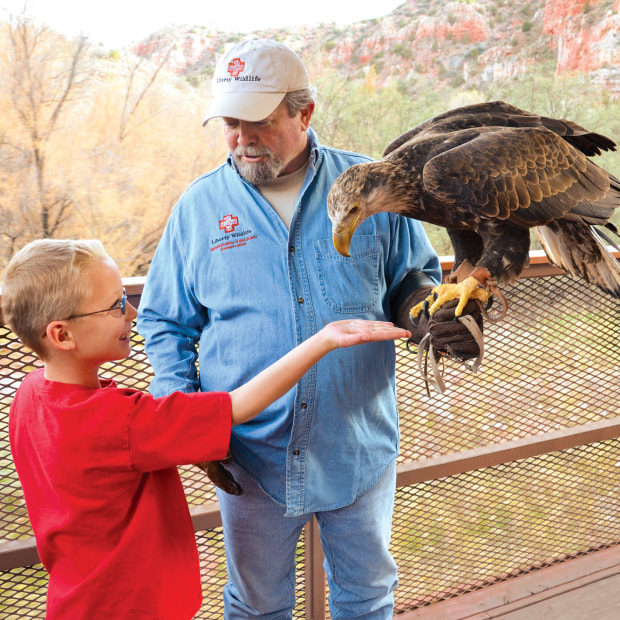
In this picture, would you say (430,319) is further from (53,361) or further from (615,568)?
(615,568)

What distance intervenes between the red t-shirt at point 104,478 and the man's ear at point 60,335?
0.28 ft

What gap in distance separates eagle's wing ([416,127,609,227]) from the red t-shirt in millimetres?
667

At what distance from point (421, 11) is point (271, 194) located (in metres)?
Answer: 23.5

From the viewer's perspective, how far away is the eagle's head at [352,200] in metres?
1.36

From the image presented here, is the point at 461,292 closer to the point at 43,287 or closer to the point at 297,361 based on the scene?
the point at 297,361

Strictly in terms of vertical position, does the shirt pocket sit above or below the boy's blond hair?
below

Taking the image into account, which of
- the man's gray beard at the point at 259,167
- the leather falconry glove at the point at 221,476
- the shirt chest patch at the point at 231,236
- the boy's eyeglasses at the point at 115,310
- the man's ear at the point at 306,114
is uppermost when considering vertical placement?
the man's ear at the point at 306,114

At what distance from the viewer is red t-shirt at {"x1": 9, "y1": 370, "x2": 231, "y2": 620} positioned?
3.66 ft

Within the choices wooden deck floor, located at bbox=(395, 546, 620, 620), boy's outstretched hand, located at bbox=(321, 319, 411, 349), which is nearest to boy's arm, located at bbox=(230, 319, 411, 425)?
boy's outstretched hand, located at bbox=(321, 319, 411, 349)

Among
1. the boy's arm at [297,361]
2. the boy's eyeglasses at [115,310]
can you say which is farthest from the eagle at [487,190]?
the boy's eyeglasses at [115,310]

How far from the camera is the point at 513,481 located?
2357mm

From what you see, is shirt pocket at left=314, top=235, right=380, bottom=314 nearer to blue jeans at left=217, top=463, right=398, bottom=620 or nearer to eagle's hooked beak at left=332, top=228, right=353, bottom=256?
eagle's hooked beak at left=332, top=228, right=353, bottom=256

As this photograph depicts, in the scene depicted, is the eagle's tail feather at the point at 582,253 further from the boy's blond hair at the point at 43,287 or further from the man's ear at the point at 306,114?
the boy's blond hair at the point at 43,287

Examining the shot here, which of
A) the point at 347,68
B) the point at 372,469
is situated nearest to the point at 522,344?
the point at 372,469
